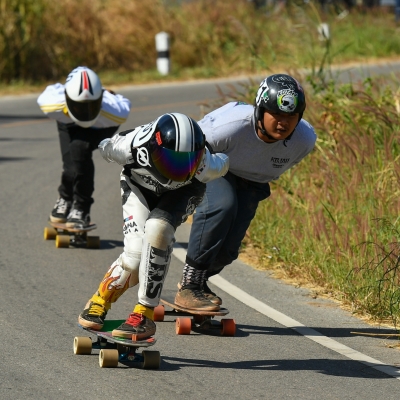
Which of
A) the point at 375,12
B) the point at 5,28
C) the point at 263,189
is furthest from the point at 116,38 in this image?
the point at 263,189

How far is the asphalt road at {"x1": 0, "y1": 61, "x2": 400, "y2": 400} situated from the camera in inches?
228

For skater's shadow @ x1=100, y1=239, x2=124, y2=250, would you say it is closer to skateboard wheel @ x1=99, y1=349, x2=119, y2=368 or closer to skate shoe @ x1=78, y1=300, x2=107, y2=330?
skate shoe @ x1=78, y1=300, x2=107, y2=330

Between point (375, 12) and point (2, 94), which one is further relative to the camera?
point (375, 12)

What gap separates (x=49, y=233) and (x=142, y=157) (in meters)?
4.31

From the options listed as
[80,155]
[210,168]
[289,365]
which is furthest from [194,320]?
[80,155]

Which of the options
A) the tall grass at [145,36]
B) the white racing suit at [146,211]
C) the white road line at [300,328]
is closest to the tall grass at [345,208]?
the white road line at [300,328]

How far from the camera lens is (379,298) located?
24.7 ft

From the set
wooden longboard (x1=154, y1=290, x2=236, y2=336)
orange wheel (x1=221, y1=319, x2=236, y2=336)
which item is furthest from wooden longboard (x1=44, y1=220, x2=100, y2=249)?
orange wheel (x1=221, y1=319, x2=236, y2=336)

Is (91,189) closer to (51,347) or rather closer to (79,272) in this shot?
(79,272)

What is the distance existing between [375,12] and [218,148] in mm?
25434

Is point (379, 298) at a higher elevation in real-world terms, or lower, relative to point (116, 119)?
lower

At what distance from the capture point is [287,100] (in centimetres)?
652

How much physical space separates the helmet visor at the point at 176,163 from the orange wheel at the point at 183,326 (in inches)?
56.9

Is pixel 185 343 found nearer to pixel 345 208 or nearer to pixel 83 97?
pixel 345 208
